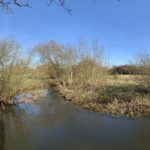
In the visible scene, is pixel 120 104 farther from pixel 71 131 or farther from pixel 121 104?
pixel 71 131

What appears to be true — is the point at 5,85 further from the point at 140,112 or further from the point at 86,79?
the point at 86,79

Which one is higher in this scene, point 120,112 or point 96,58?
point 96,58

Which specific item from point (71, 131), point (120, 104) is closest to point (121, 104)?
point (120, 104)

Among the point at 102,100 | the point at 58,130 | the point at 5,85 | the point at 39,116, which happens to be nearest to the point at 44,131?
the point at 58,130

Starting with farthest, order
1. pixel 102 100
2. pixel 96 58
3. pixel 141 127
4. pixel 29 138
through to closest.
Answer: pixel 96 58 → pixel 102 100 → pixel 141 127 → pixel 29 138

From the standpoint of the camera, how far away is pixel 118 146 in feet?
30.5

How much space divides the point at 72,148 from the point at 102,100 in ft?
27.3

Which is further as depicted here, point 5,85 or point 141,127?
point 5,85

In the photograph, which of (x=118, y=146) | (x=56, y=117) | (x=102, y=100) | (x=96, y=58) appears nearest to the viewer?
(x=118, y=146)

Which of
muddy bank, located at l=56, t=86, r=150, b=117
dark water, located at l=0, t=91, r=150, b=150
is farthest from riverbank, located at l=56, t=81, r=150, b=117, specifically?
dark water, located at l=0, t=91, r=150, b=150

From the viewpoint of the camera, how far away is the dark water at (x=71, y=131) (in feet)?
31.6

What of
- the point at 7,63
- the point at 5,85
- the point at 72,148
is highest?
the point at 7,63

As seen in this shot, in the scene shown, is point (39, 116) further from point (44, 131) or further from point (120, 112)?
point (120, 112)

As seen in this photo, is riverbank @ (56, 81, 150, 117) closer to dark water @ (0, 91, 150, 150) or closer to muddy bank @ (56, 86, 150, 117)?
muddy bank @ (56, 86, 150, 117)
